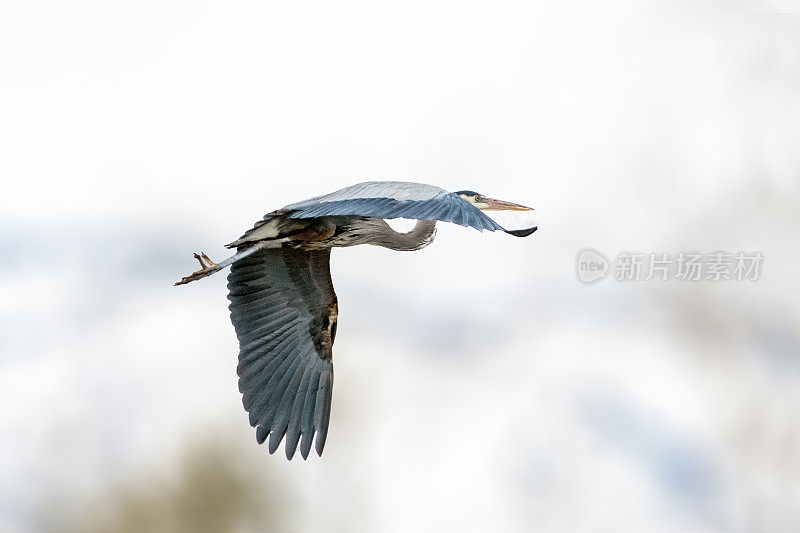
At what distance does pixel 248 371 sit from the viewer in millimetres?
5430

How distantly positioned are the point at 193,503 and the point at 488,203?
2.32 metres

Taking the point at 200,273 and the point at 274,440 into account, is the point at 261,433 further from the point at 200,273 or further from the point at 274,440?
the point at 200,273

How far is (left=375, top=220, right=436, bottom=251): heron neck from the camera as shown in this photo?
5.48m

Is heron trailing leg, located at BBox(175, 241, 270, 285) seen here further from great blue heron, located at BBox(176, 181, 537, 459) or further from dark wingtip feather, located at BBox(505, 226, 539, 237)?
dark wingtip feather, located at BBox(505, 226, 539, 237)

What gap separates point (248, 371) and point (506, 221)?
1548mm

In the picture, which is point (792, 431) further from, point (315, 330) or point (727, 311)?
point (315, 330)

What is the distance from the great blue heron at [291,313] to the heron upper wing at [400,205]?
1.46 feet

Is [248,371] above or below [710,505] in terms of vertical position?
above

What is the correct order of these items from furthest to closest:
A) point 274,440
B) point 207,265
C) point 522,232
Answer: point 274,440
point 207,265
point 522,232

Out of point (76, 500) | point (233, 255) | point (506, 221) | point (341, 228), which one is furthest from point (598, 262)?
point (76, 500)

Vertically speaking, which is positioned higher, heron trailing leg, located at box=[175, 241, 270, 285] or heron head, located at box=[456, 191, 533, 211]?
heron head, located at box=[456, 191, 533, 211]

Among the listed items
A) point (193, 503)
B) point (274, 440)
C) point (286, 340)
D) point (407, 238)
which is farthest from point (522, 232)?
point (193, 503)

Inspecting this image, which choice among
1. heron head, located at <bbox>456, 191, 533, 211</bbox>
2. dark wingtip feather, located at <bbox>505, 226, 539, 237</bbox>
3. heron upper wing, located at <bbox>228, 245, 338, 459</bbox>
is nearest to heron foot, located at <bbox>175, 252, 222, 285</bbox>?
heron upper wing, located at <bbox>228, 245, 338, 459</bbox>

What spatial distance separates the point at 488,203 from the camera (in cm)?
590
